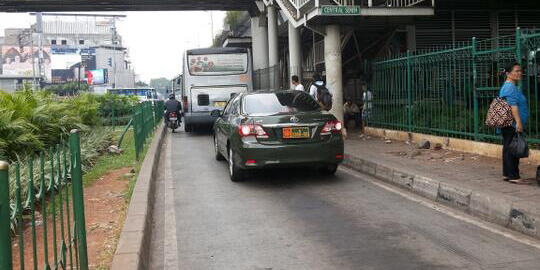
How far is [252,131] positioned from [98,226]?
3.18 metres

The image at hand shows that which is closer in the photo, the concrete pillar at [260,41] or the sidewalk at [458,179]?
the sidewalk at [458,179]

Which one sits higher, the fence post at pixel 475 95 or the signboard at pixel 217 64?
the signboard at pixel 217 64

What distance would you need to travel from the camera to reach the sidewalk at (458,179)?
5973mm

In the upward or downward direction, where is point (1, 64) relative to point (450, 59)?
upward

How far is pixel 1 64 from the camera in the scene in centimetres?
10194

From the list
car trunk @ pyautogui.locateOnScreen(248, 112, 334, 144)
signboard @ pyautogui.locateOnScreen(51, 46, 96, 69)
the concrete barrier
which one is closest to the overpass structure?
the concrete barrier

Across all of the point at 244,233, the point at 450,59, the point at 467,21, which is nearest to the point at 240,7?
the point at 467,21

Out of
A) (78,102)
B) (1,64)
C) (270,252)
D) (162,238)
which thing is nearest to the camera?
(270,252)

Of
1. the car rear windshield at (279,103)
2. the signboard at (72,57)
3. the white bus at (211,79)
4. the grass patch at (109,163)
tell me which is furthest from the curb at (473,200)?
the signboard at (72,57)

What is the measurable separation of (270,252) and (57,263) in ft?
7.58

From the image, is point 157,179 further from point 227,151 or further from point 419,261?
point 419,261

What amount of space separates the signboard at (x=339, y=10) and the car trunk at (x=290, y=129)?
5203 millimetres

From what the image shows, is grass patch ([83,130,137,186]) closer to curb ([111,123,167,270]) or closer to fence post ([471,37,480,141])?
curb ([111,123,167,270])

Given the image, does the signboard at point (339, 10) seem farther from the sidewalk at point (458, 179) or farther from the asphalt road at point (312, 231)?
the asphalt road at point (312, 231)
